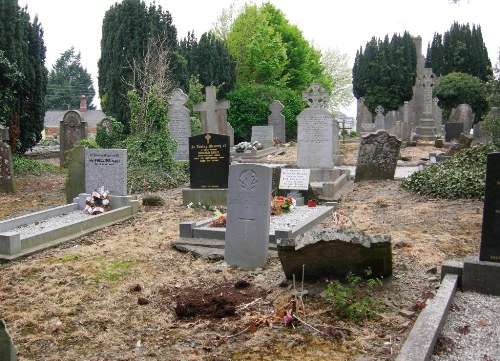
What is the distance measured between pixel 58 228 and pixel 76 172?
2940mm

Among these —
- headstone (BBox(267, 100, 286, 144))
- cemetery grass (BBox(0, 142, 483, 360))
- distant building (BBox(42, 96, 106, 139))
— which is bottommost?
cemetery grass (BBox(0, 142, 483, 360))

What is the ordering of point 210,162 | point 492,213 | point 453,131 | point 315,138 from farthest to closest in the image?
point 453,131, point 315,138, point 210,162, point 492,213

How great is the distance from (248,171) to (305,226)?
6.07ft

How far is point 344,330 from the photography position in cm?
448

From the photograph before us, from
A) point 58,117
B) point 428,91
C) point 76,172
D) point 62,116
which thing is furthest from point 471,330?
point 58,117

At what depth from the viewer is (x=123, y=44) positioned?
2450 centimetres

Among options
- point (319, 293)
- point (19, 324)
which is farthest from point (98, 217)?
point (319, 293)

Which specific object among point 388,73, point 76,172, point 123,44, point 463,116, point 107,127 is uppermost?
point 388,73

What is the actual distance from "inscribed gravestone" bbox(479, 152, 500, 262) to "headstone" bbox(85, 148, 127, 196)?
7249mm

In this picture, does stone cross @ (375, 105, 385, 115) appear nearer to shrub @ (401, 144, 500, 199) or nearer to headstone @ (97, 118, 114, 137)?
headstone @ (97, 118, 114, 137)

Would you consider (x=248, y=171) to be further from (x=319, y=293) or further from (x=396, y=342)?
(x=396, y=342)

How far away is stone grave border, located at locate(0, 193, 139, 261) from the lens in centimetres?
733

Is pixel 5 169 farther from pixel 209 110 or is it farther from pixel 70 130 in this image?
pixel 209 110

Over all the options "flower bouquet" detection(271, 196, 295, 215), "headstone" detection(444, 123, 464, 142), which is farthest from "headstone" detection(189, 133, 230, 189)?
"headstone" detection(444, 123, 464, 142)
